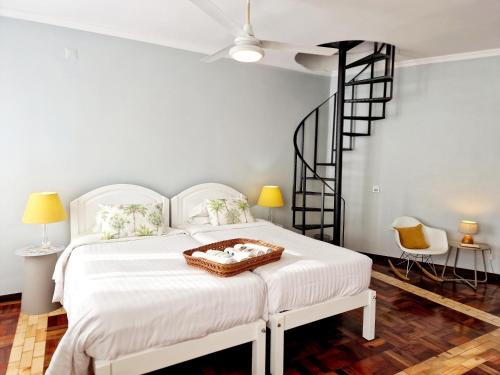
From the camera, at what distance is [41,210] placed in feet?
9.46

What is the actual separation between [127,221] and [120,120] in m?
1.17

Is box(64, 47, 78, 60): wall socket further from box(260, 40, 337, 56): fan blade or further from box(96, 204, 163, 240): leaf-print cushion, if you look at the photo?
box(260, 40, 337, 56): fan blade

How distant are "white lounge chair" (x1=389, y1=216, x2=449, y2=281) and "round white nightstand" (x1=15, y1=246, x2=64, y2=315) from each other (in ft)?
12.4

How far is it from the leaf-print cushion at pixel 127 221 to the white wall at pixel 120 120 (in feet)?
1.63

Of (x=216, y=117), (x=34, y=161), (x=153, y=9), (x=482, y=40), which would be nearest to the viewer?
(x=153, y=9)

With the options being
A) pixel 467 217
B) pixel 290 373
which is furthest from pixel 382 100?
pixel 290 373

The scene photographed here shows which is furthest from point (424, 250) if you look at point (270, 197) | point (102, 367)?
point (102, 367)

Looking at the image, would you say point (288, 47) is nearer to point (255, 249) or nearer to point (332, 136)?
point (255, 249)

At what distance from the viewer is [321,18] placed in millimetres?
3049

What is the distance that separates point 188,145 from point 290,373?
2.73 m

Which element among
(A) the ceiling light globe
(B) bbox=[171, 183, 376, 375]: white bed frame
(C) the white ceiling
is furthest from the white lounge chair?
(A) the ceiling light globe

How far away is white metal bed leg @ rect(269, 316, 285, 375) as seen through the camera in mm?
2158

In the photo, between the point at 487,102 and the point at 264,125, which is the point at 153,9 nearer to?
the point at 264,125

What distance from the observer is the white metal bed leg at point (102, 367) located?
1.66 m
